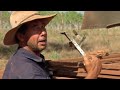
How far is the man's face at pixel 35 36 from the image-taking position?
6.35 ft

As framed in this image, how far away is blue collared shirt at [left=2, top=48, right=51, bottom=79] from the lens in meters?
1.83

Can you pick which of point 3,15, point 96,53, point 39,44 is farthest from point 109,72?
point 3,15

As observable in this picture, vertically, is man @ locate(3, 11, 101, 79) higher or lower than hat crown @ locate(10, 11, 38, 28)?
lower

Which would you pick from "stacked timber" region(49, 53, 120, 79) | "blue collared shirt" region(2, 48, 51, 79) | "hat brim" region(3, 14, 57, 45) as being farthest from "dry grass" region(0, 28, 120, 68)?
"blue collared shirt" region(2, 48, 51, 79)

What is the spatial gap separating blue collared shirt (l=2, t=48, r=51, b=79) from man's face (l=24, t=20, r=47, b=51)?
52 mm

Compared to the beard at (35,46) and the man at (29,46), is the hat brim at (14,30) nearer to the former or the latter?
the man at (29,46)

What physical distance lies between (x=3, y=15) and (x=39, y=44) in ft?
63.8

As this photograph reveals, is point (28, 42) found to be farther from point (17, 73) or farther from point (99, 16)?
point (99, 16)

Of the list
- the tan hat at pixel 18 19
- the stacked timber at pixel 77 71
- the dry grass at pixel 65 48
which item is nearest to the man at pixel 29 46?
the tan hat at pixel 18 19

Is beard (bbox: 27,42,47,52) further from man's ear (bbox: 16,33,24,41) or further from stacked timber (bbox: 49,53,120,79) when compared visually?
stacked timber (bbox: 49,53,120,79)

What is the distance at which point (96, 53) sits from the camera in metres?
2.08

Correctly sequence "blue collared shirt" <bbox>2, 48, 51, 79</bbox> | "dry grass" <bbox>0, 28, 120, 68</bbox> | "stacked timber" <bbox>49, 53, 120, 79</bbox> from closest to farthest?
"blue collared shirt" <bbox>2, 48, 51, 79</bbox> → "stacked timber" <bbox>49, 53, 120, 79</bbox> → "dry grass" <bbox>0, 28, 120, 68</bbox>

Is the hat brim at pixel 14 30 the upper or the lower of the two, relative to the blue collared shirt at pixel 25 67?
upper
